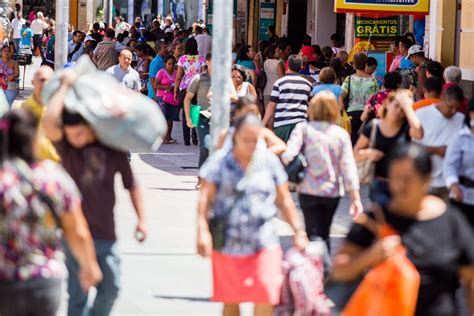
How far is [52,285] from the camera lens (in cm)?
662

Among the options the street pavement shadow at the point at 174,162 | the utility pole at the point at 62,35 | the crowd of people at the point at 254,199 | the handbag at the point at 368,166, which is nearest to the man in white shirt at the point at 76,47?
the street pavement shadow at the point at 174,162

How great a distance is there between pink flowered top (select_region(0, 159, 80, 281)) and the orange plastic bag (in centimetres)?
150

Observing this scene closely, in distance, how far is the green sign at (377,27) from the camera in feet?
76.6

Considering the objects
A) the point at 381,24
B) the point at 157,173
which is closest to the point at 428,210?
the point at 157,173

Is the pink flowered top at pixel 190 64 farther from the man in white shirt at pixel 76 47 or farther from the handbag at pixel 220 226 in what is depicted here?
the handbag at pixel 220 226

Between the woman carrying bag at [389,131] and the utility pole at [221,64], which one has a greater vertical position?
the utility pole at [221,64]

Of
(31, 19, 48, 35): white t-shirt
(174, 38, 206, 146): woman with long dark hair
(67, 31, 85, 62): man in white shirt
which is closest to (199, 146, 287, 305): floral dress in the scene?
(174, 38, 206, 146): woman with long dark hair

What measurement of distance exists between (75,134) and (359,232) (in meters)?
2.33


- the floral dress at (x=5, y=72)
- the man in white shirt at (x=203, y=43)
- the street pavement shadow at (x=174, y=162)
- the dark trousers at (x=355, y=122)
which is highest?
the man in white shirt at (x=203, y=43)

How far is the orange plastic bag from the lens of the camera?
20.2 feet

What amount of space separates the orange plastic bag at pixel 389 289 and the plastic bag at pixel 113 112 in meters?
2.16

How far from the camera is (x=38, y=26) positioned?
48.6m

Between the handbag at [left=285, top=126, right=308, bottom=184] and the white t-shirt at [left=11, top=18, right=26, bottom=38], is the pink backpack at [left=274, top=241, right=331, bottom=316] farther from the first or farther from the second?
the white t-shirt at [left=11, top=18, right=26, bottom=38]

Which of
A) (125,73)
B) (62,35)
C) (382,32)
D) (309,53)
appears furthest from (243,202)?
(382,32)
